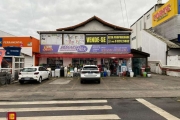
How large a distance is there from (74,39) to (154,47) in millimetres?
16284

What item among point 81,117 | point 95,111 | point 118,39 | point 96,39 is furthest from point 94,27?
point 81,117

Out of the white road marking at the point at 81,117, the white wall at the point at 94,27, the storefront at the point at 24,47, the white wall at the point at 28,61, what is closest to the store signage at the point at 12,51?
the storefront at the point at 24,47

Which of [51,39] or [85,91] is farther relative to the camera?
[51,39]

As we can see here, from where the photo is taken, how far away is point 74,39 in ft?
78.3

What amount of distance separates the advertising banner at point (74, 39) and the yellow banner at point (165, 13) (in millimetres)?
16036

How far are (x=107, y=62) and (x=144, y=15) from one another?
2687cm

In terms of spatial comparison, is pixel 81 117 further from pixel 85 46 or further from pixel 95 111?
pixel 85 46

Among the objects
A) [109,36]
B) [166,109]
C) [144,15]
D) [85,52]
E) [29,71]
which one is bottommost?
[166,109]

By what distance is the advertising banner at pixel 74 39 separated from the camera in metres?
23.8

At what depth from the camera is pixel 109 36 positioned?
939 inches

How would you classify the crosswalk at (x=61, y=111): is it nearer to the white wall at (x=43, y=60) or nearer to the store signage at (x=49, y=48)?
the store signage at (x=49, y=48)

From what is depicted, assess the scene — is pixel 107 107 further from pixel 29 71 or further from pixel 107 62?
pixel 107 62

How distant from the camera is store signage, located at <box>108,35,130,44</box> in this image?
2375 cm

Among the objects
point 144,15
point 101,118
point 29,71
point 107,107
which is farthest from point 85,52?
point 144,15
